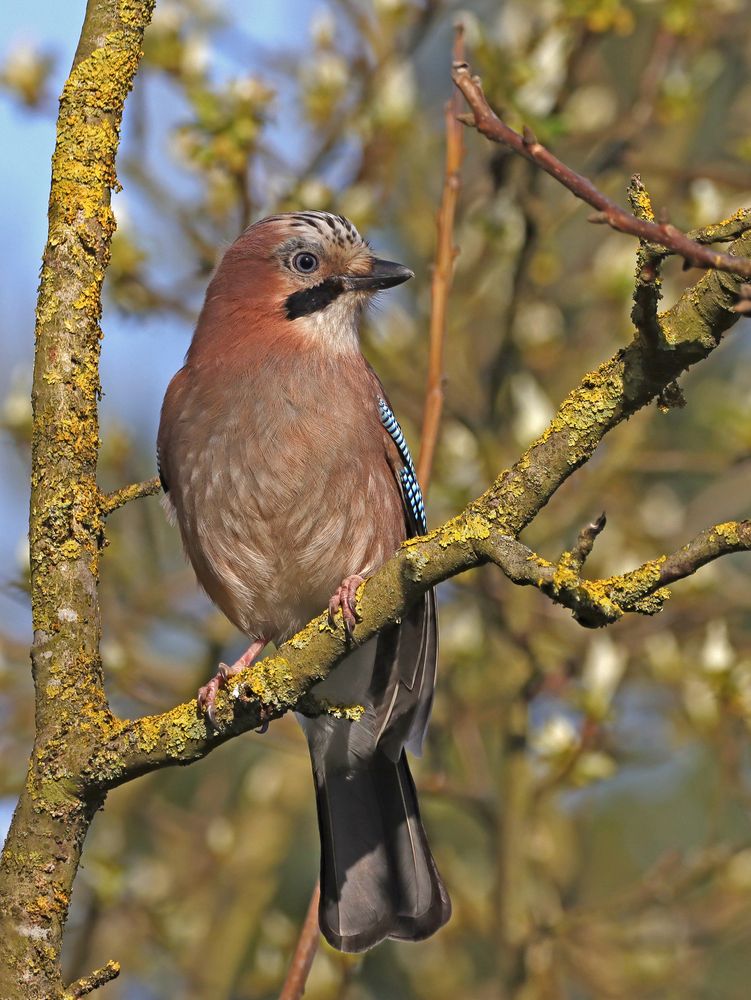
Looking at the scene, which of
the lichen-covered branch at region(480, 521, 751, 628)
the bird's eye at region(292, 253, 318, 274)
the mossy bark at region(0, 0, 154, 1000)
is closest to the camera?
the lichen-covered branch at region(480, 521, 751, 628)

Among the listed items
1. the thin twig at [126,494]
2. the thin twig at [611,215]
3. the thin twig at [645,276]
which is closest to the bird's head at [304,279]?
the thin twig at [126,494]

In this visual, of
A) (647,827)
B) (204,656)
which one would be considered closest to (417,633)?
(204,656)

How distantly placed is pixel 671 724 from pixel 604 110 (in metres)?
3.60

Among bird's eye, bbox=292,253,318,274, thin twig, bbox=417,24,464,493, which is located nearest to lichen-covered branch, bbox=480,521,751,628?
thin twig, bbox=417,24,464,493

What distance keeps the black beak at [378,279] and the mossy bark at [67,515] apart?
1937 millimetres

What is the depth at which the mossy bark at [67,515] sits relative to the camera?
2.87 m

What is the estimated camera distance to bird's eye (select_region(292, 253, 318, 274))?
207 inches

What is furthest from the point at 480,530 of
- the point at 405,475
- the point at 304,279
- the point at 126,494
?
the point at 304,279

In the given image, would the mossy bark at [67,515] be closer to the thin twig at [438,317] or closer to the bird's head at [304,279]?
the thin twig at [438,317]

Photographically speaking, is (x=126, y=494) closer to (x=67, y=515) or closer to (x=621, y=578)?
(x=67, y=515)

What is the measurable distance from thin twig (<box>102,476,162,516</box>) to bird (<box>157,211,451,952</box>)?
104cm

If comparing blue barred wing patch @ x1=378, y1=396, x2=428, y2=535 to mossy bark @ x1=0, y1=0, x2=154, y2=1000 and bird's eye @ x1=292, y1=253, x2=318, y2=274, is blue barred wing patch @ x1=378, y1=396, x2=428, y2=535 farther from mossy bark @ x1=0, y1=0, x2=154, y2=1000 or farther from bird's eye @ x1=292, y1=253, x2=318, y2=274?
mossy bark @ x1=0, y1=0, x2=154, y2=1000

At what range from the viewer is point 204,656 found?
6469 millimetres

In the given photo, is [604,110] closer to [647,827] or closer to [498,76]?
[498,76]
